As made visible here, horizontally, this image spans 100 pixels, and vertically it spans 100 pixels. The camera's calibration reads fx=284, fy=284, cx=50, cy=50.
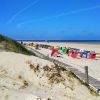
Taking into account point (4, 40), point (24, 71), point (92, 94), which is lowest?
point (92, 94)

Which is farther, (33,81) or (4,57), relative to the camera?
(4,57)

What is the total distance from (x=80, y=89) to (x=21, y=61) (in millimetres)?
2138

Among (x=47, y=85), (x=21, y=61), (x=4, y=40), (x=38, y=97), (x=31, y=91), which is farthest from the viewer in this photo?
(x=4, y=40)

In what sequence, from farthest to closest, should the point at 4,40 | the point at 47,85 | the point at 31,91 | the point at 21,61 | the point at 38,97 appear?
the point at 4,40, the point at 21,61, the point at 47,85, the point at 31,91, the point at 38,97

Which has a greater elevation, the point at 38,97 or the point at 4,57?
the point at 4,57

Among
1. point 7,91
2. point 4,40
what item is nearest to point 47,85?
point 7,91

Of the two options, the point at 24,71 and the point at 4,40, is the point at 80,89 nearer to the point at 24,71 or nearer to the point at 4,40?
the point at 24,71

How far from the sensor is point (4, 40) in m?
13.1

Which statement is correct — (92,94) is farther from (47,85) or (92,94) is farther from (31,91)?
(31,91)

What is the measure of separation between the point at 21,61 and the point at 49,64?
36.3 inches

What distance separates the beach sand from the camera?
7973 mm

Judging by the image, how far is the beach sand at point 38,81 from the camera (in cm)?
797

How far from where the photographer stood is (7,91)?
721 centimetres

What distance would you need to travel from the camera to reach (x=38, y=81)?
867 centimetres
